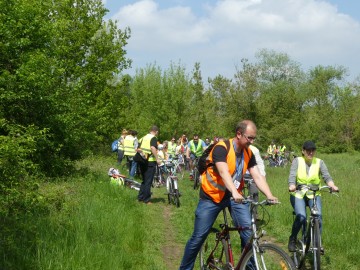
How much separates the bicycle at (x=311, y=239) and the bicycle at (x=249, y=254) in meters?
1.42

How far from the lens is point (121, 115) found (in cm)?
3234

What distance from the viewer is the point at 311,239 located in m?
6.37

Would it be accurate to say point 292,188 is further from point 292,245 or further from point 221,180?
point 221,180

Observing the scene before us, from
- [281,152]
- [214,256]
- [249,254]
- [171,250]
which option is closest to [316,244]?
[214,256]

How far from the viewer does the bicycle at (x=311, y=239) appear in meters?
6.14

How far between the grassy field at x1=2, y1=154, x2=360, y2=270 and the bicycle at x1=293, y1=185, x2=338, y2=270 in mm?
471

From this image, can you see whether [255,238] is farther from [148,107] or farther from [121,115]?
[148,107]

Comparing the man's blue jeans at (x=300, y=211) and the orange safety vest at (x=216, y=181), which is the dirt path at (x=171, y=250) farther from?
the orange safety vest at (x=216, y=181)

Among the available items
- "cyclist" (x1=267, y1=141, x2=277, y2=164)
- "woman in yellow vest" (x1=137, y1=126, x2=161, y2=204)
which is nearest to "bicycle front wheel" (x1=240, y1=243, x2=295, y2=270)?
"woman in yellow vest" (x1=137, y1=126, x2=161, y2=204)

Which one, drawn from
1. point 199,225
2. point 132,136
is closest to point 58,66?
point 132,136

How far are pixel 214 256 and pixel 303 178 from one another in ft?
7.47

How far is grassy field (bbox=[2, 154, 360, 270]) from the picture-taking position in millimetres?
5945

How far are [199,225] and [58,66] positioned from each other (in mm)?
11210

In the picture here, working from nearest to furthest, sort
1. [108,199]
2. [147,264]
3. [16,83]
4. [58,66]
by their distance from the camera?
[147,264], [108,199], [16,83], [58,66]
